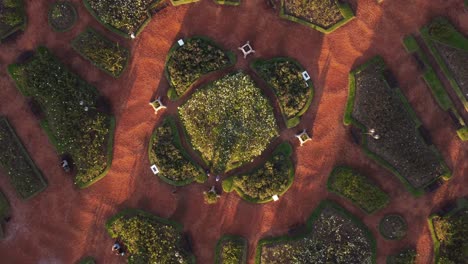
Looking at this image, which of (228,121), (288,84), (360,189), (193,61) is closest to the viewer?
(360,189)

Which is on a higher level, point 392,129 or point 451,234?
point 392,129

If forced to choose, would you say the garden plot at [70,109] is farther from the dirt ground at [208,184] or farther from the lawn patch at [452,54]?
the lawn patch at [452,54]

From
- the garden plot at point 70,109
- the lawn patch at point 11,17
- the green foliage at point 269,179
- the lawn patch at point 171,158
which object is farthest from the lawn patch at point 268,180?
the lawn patch at point 11,17

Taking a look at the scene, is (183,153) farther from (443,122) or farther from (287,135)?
(443,122)

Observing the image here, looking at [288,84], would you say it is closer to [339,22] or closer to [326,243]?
[339,22]

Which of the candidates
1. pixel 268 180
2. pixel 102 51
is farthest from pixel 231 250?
pixel 102 51

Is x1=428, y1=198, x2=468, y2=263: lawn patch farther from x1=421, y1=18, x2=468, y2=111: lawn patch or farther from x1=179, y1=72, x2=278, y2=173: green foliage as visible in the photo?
x1=179, y1=72, x2=278, y2=173: green foliage
